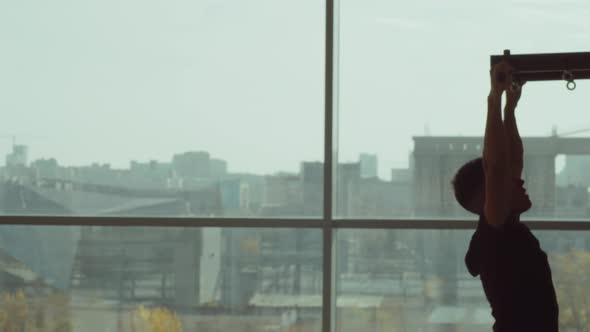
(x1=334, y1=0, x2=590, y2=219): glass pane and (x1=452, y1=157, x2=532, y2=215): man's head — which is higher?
(x1=334, y1=0, x2=590, y2=219): glass pane

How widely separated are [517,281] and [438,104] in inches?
80.2

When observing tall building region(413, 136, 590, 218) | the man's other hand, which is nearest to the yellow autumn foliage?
tall building region(413, 136, 590, 218)

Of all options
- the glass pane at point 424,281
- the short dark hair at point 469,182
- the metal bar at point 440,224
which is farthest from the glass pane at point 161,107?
the short dark hair at point 469,182

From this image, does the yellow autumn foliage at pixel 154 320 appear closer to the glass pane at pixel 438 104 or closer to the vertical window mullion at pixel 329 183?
the vertical window mullion at pixel 329 183

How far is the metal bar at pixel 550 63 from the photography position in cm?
215

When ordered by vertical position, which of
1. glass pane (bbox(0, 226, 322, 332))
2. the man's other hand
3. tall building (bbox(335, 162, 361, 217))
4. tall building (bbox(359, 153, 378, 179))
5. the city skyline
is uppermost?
the city skyline

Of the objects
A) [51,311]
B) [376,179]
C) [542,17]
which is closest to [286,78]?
[376,179]

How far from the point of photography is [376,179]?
4.24 meters

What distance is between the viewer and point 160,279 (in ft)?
14.4

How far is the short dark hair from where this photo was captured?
91.5 inches

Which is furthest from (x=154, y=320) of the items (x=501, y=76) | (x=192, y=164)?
(x=501, y=76)

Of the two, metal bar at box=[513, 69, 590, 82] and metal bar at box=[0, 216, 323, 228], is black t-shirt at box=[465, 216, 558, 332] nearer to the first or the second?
metal bar at box=[513, 69, 590, 82]

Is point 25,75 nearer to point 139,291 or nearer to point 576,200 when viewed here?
point 139,291

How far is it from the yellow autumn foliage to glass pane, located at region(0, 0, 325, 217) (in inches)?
18.7
